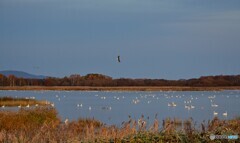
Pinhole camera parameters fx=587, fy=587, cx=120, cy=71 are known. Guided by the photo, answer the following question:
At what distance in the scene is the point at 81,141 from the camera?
1334 cm

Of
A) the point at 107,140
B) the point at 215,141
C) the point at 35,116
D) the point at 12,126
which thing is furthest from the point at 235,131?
the point at 35,116

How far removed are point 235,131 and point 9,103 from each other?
4148 cm

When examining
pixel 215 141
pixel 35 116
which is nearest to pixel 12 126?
pixel 35 116

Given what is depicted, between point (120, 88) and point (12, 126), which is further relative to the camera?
point (120, 88)

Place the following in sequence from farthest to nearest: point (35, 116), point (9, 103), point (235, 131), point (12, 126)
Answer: point (9, 103) < point (35, 116) < point (12, 126) < point (235, 131)

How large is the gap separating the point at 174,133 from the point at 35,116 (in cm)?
1746

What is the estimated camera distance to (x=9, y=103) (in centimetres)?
5306

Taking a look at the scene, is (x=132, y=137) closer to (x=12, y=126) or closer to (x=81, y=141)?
(x=81, y=141)

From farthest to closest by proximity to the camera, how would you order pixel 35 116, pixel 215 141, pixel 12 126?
pixel 35 116, pixel 12 126, pixel 215 141

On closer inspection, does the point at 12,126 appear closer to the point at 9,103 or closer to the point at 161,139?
the point at 161,139

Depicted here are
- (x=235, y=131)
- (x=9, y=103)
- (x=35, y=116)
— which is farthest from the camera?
(x=9, y=103)

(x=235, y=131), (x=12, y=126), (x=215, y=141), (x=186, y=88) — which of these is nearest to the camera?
(x=215, y=141)

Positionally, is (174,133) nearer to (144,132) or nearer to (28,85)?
(144,132)

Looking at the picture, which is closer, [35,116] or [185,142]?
[185,142]
